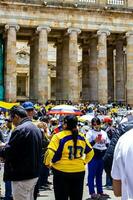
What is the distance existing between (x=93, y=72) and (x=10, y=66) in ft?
31.2

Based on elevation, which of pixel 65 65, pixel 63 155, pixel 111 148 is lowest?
pixel 63 155

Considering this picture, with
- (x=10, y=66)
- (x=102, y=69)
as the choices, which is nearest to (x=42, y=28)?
(x=10, y=66)

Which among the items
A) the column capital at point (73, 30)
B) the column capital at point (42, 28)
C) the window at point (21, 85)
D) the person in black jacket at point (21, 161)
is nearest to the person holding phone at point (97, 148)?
the person in black jacket at point (21, 161)

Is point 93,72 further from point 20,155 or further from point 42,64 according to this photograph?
point 20,155

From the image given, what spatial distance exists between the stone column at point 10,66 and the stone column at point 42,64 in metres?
2.37

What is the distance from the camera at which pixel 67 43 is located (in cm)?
4328

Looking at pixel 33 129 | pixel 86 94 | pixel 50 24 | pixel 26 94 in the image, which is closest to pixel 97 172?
pixel 33 129

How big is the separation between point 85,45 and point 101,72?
7354 millimetres

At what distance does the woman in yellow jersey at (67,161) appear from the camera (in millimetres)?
7492

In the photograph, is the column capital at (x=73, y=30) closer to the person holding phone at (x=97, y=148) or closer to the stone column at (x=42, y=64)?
the stone column at (x=42, y=64)

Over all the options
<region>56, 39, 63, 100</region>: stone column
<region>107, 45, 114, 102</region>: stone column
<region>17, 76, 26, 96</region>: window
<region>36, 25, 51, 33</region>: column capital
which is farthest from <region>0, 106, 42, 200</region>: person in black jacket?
<region>17, 76, 26, 96</region>: window

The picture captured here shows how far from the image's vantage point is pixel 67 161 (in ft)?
25.1

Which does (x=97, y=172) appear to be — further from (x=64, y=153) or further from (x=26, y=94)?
(x=26, y=94)

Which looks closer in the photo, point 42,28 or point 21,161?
point 21,161
